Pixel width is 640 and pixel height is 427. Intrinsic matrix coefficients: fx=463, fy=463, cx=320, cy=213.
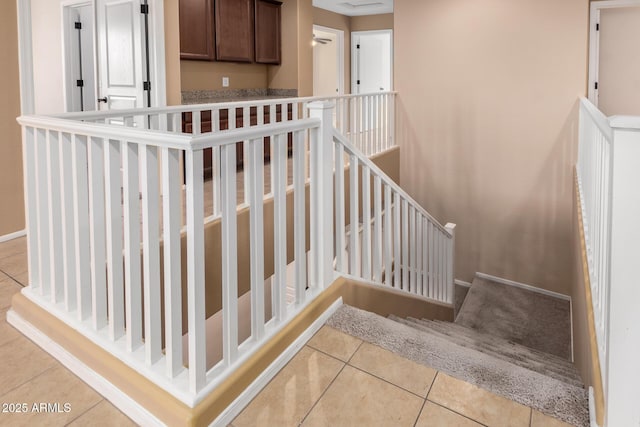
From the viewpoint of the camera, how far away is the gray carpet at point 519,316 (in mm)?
4523

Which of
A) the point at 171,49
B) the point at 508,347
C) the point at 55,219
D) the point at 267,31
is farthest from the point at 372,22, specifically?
the point at 55,219

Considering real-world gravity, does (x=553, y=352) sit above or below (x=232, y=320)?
below

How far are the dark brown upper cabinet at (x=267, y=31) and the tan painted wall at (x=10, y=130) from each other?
3.16 m

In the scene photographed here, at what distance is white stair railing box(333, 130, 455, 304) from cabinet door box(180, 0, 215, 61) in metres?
2.32

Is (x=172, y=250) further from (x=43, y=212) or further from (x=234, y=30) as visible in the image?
(x=234, y=30)

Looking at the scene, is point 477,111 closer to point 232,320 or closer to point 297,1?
point 297,1

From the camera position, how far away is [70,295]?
1900mm

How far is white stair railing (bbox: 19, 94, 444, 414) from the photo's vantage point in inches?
55.7

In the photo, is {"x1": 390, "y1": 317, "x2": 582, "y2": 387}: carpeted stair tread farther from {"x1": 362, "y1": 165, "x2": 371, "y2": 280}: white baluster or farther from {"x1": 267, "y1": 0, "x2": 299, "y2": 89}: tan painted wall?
{"x1": 267, "y1": 0, "x2": 299, "y2": 89}: tan painted wall

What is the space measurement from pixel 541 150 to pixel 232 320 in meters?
4.45

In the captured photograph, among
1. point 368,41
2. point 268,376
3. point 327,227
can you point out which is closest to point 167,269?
Result: point 268,376

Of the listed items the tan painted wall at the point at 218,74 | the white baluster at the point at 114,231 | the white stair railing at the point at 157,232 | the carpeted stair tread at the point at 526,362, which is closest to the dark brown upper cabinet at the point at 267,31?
the tan painted wall at the point at 218,74

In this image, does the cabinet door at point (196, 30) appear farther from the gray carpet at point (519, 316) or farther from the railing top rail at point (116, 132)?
the gray carpet at point (519, 316)

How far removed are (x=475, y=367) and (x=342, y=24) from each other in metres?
7.46
